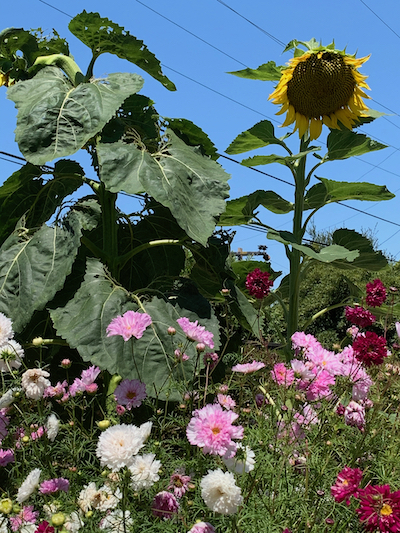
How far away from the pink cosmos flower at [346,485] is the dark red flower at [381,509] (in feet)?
0.08

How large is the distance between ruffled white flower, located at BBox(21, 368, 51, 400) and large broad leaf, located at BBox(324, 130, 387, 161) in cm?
163

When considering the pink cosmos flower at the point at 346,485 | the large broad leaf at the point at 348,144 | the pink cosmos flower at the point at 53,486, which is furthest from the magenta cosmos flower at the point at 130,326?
the large broad leaf at the point at 348,144

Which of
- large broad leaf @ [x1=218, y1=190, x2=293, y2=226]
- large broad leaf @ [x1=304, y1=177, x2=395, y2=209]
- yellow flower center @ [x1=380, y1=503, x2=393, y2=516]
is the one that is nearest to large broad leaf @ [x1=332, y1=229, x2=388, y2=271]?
large broad leaf @ [x1=304, y1=177, x2=395, y2=209]

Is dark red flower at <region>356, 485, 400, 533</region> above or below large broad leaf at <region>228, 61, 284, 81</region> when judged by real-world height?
below

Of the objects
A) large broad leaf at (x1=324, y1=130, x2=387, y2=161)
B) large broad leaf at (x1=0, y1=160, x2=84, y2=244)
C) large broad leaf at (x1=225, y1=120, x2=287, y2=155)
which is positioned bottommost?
large broad leaf at (x1=0, y1=160, x2=84, y2=244)

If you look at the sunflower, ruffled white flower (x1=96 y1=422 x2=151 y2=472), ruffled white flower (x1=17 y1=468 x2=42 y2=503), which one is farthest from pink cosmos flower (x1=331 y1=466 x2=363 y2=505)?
the sunflower

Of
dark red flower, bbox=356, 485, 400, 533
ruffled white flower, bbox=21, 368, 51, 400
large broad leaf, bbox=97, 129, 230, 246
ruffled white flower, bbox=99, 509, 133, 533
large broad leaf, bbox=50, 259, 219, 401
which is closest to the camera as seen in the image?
dark red flower, bbox=356, 485, 400, 533

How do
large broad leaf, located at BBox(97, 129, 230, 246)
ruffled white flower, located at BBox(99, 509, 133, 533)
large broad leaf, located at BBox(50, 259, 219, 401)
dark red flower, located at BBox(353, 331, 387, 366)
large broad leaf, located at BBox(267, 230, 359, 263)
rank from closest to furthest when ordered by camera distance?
1. ruffled white flower, located at BBox(99, 509, 133, 533)
2. dark red flower, located at BBox(353, 331, 387, 366)
3. large broad leaf, located at BBox(50, 259, 219, 401)
4. large broad leaf, located at BBox(97, 129, 230, 246)
5. large broad leaf, located at BBox(267, 230, 359, 263)

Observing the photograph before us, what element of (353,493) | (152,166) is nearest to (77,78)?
(152,166)

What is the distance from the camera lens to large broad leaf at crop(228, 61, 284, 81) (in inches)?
98.6

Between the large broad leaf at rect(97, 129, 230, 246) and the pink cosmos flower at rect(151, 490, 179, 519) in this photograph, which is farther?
the large broad leaf at rect(97, 129, 230, 246)

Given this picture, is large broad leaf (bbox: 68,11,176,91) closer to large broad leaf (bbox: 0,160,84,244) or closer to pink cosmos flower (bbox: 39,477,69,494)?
large broad leaf (bbox: 0,160,84,244)

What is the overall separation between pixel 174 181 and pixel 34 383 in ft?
2.79

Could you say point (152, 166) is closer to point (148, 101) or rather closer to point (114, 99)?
point (114, 99)
